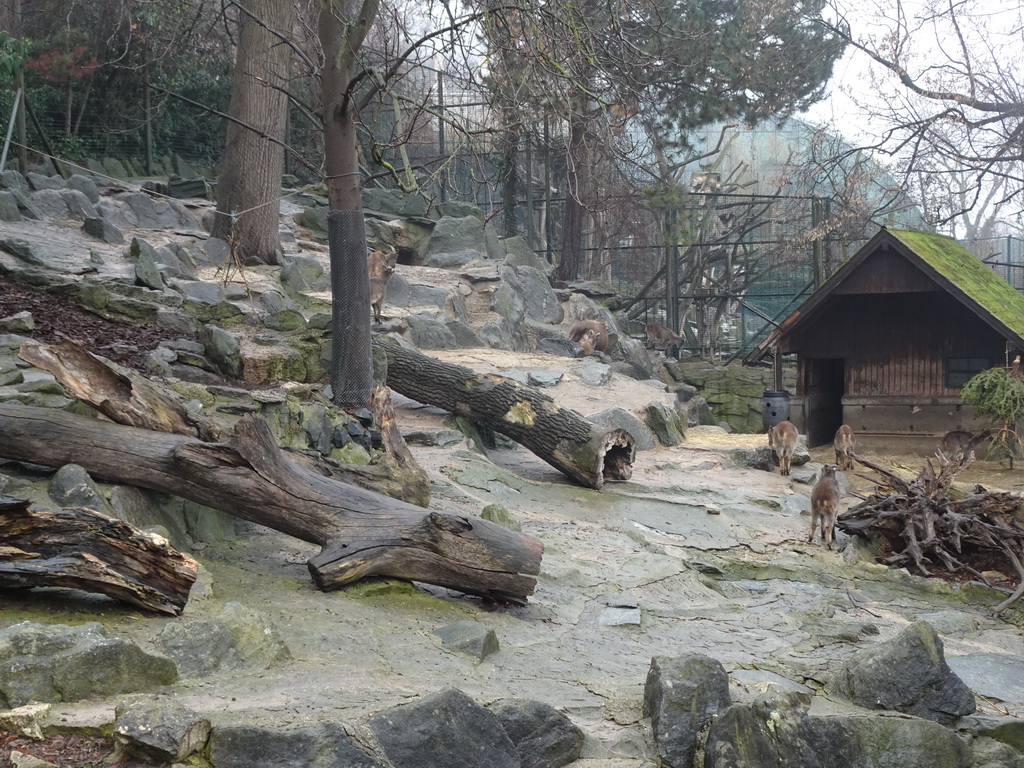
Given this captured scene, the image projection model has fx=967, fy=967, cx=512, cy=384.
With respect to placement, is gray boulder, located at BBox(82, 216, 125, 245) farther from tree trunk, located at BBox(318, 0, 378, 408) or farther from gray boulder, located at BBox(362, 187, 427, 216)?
gray boulder, located at BBox(362, 187, 427, 216)

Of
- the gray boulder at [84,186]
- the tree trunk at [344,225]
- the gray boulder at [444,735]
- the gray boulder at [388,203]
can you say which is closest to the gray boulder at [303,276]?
the gray boulder at [84,186]

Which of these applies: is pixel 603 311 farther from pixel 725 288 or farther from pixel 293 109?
pixel 293 109

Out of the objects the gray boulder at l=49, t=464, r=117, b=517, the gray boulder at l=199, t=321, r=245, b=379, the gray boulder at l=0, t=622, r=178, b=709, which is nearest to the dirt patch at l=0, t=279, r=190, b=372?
the gray boulder at l=199, t=321, r=245, b=379

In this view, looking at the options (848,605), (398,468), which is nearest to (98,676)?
(398,468)

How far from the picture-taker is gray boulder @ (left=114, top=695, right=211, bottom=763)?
3.16m

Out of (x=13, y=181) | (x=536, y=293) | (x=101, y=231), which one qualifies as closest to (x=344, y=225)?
(x=101, y=231)

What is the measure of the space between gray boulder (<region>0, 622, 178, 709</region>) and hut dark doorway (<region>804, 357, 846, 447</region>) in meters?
15.1

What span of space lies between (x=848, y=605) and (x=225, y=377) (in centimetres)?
612

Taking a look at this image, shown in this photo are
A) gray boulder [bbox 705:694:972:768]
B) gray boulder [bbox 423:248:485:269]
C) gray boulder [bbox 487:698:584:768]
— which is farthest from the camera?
gray boulder [bbox 423:248:485:269]

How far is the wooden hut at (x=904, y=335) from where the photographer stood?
15328 millimetres

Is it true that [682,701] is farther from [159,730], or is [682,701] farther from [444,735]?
[159,730]

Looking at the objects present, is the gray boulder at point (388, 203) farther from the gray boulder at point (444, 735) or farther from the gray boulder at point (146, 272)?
the gray boulder at point (444, 735)

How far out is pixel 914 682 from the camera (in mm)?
4914

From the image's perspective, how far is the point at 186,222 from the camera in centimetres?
1812
